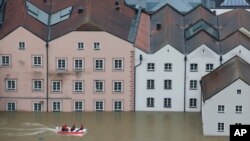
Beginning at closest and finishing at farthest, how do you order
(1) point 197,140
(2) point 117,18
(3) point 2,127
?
(1) point 197,140, (3) point 2,127, (2) point 117,18

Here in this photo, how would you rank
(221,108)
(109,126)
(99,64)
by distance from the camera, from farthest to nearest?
(99,64), (109,126), (221,108)

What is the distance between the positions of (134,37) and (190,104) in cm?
949

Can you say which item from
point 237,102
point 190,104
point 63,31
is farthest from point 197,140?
point 63,31

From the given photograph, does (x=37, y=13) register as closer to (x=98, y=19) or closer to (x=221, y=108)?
(x=98, y=19)

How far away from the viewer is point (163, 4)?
272 feet

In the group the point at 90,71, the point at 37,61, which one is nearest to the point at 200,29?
the point at 90,71

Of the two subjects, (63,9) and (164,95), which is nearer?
(164,95)

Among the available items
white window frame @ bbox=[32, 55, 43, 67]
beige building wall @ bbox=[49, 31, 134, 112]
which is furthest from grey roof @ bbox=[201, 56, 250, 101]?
white window frame @ bbox=[32, 55, 43, 67]

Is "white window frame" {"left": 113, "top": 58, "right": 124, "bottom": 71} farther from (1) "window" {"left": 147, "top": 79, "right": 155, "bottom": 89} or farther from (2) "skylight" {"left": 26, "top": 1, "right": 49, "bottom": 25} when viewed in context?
(2) "skylight" {"left": 26, "top": 1, "right": 49, "bottom": 25}

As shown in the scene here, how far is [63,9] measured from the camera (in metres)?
76.9

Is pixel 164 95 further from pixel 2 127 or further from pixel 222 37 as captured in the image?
pixel 2 127

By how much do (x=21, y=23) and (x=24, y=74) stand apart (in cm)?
557

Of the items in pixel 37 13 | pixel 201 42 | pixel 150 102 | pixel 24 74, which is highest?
pixel 37 13

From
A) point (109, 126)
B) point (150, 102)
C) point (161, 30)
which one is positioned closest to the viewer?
point (109, 126)
